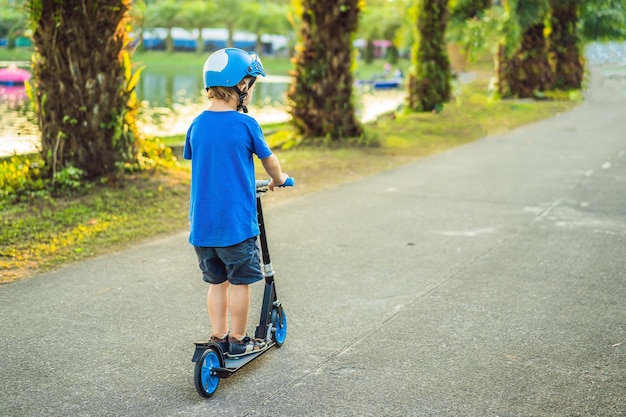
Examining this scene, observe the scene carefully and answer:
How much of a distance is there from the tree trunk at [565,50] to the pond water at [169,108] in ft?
18.5

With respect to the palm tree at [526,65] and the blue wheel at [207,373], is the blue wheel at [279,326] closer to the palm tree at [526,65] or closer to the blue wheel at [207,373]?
the blue wheel at [207,373]

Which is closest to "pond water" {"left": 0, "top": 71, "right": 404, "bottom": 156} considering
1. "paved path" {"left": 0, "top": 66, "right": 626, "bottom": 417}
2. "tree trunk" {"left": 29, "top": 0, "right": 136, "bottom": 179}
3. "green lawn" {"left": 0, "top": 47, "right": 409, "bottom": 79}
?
"tree trunk" {"left": 29, "top": 0, "right": 136, "bottom": 179}

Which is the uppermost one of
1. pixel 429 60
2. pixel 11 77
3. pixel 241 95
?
pixel 429 60

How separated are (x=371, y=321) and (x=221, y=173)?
162 centimetres

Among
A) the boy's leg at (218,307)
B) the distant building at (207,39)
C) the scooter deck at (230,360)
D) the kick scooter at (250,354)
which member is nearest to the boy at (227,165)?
the boy's leg at (218,307)

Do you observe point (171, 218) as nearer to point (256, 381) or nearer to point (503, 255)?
point (503, 255)

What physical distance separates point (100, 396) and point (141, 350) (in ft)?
2.09

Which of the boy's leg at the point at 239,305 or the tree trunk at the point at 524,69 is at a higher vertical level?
the tree trunk at the point at 524,69

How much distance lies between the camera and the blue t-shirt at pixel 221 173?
3.98 m

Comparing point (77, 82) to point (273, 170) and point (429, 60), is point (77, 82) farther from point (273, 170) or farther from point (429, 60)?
point (429, 60)

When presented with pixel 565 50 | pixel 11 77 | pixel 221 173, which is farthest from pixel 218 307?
pixel 11 77

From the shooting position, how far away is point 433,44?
2003 cm

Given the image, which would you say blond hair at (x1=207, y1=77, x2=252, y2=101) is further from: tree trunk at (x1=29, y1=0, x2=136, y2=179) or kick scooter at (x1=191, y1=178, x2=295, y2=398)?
tree trunk at (x1=29, y1=0, x2=136, y2=179)

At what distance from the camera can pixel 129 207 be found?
26.8 ft
